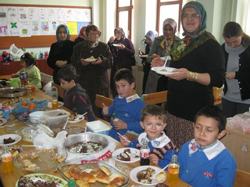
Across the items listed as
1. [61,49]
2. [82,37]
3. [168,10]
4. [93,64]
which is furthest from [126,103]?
[168,10]

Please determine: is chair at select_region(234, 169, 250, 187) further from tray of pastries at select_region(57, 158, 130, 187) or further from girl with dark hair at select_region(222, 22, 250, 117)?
girl with dark hair at select_region(222, 22, 250, 117)

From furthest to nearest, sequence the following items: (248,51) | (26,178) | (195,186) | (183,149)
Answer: (248,51) → (183,149) → (195,186) → (26,178)

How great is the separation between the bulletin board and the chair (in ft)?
21.4

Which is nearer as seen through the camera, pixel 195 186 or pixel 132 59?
pixel 195 186

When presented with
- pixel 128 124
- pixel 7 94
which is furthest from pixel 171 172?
pixel 7 94

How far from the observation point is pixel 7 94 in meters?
3.26

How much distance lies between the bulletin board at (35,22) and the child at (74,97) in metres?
4.47

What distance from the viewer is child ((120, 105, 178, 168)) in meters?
1.73

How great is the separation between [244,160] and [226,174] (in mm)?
1312

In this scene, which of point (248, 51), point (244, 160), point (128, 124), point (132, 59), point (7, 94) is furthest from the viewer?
point (132, 59)

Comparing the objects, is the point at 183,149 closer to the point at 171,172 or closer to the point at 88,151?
the point at 171,172

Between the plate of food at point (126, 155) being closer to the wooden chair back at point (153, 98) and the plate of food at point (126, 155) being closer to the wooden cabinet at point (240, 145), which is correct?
the wooden chair back at point (153, 98)

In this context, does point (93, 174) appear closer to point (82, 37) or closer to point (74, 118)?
point (74, 118)

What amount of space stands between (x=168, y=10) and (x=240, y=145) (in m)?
4.13
